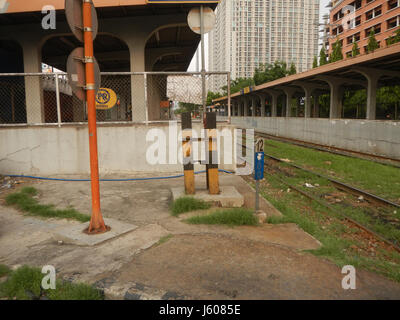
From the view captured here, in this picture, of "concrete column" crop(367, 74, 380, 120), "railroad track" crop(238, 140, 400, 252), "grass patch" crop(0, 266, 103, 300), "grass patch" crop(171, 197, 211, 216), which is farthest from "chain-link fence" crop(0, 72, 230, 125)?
"concrete column" crop(367, 74, 380, 120)

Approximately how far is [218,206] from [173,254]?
2.16 m

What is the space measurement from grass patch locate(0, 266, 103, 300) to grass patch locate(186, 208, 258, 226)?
2.32 metres

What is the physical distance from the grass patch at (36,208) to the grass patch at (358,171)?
7.06 metres

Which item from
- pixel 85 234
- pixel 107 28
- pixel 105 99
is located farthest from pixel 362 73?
pixel 85 234

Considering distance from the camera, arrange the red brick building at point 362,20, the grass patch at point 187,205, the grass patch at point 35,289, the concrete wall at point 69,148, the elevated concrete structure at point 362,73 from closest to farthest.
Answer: the grass patch at point 35,289 < the grass patch at point 187,205 < the concrete wall at point 69,148 < the elevated concrete structure at point 362,73 < the red brick building at point 362,20

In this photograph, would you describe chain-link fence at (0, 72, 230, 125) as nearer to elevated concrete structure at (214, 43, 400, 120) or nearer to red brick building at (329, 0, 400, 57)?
elevated concrete structure at (214, 43, 400, 120)

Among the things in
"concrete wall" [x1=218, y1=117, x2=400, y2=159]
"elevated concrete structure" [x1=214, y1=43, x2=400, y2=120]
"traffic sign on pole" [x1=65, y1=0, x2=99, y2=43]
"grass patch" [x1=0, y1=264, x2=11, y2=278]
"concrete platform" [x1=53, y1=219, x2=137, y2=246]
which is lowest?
"grass patch" [x1=0, y1=264, x2=11, y2=278]

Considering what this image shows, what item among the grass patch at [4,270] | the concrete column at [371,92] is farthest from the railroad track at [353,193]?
the concrete column at [371,92]

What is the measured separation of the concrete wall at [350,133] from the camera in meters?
14.7

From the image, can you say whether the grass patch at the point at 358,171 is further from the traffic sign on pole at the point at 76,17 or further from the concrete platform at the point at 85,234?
the traffic sign on pole at the point at 76,17

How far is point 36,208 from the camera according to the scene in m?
6.20

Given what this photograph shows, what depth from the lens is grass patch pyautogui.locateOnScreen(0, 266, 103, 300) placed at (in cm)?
306

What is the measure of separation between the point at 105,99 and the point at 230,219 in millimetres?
5872
